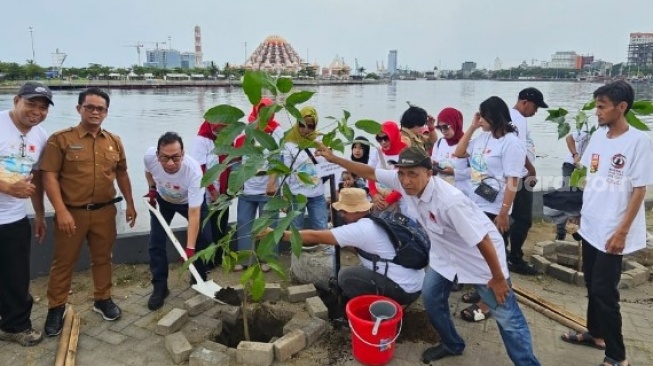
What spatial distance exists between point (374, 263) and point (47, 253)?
2904 mm

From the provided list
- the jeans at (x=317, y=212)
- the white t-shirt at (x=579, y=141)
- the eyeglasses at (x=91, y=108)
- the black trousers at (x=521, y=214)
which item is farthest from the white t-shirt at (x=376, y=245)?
the white t-shirt at (x=579, y=141)

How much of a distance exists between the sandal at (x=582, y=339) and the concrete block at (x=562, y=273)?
3.57ft

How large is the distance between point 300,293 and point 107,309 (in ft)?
4.57

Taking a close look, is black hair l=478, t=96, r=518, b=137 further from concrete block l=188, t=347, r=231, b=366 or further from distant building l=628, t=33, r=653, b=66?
distant building l=628, t=33, r=653, b=66

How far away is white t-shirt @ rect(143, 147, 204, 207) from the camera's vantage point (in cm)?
330

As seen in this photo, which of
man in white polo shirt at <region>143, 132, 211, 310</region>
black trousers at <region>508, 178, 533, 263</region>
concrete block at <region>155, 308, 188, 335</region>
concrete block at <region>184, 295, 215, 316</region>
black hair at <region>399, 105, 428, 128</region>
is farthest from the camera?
black trousers at <region>508, 178, 533, 263</region>

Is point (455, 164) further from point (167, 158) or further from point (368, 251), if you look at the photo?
point (167, 158)

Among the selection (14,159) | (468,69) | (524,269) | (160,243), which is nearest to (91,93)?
(14,159)

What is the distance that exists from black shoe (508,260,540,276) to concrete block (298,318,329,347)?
2.04m

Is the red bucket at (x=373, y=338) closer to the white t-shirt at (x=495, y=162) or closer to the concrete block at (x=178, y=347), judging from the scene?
the concrete block at (x=178, y=347)

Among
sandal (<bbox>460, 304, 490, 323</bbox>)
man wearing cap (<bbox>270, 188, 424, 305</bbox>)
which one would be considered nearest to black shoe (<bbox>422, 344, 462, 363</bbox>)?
man wearing cap (<bbox>270, 188, 424, 305</bbox>)

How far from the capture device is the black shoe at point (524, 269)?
4098mm

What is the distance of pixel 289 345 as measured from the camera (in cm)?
278

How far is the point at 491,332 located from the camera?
10.2 ft
